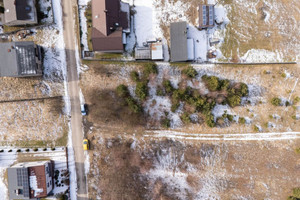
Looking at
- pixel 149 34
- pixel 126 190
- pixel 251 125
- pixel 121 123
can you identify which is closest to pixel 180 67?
pixel 149 34

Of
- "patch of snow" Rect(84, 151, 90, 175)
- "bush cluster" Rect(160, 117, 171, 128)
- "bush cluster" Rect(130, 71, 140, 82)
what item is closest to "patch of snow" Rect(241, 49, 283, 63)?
"bush cluster" Rect(160, 117, 171, 128)

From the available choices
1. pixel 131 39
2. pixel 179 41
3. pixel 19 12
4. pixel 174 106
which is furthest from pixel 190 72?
pixel 19 12

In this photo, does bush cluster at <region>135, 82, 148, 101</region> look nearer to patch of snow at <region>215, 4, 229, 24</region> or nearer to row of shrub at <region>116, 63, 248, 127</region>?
row of shrub at <region>116, 63, 248, 127</region>

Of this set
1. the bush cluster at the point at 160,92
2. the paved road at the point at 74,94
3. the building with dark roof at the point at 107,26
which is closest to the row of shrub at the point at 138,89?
the bush cluster at the point at 160,92

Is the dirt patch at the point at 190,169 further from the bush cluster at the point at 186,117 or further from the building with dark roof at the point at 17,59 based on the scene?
the building with dark roof at the point at 17,59

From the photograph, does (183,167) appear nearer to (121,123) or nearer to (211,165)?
(211,165)
